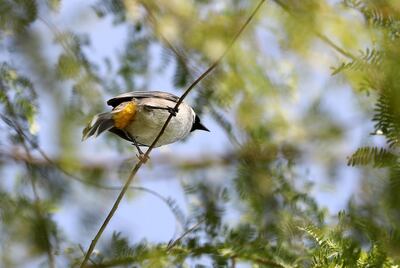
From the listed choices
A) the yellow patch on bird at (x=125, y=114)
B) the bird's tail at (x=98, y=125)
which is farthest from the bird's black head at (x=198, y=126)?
the bird's tail at (x=98, y=125)

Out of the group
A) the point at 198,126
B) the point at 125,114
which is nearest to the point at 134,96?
the point at 125,114

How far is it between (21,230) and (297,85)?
2.06 meters

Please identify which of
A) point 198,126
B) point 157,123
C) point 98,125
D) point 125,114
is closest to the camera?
point 98,125

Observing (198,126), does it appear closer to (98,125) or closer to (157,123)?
(157,123)

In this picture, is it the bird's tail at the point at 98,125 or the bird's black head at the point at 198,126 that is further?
the bird's black head at the point at 198,126

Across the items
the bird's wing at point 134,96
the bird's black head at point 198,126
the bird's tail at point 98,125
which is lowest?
the bird's tail at point 98,125

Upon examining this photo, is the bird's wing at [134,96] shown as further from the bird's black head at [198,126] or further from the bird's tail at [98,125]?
the bird's black head at [198,126]

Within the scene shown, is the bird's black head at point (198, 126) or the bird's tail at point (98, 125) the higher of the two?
the bird's black head at point (198, 126)

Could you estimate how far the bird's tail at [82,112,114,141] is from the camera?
8.04ft

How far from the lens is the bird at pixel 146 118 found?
323 centimetres

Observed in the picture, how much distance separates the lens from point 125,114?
321 centimetres

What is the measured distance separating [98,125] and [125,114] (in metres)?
0.48

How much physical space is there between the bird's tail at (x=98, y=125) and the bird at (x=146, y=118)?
140mm

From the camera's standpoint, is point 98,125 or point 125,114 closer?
Result: point 98,125
